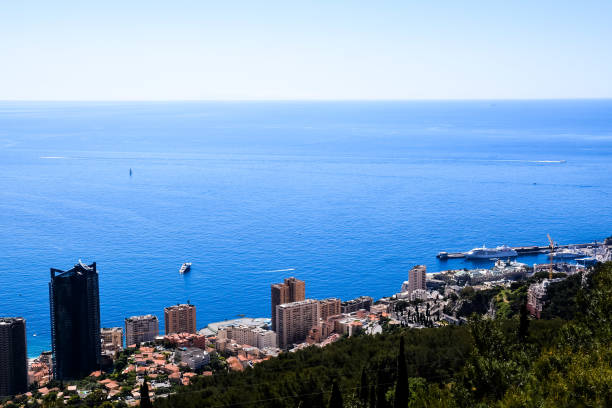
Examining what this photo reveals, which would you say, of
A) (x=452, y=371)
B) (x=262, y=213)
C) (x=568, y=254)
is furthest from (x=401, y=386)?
(x=262, y=213)

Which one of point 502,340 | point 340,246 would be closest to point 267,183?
point 340,246

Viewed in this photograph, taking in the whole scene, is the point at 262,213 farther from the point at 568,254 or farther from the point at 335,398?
the point at 335,398

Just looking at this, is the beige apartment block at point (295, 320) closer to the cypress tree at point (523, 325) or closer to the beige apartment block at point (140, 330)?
the beige apartment block at point (140, 330)

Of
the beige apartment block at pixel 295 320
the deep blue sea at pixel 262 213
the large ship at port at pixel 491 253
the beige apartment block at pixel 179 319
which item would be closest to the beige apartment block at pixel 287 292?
the beige apartment block at pixel 295 320

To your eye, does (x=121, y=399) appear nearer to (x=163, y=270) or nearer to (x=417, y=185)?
(x=163, y=270)

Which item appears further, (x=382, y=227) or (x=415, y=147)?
(x=415, y=147)

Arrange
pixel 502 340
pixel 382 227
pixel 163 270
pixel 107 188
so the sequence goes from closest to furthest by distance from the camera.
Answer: pixel 502 340 < pixel 163 270 < pixel 382 227 < pixel 107 188
